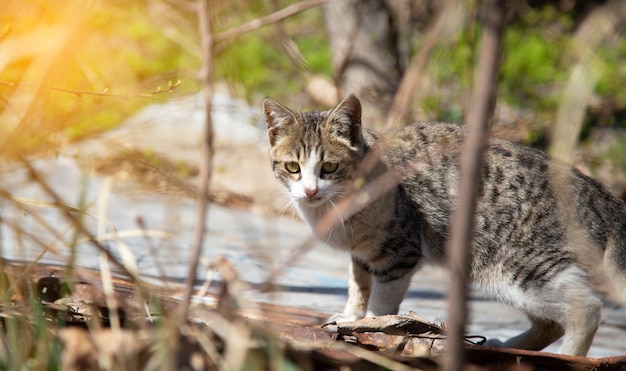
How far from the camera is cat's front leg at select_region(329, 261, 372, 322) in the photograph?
3.50m

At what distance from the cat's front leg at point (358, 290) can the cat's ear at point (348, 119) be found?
64cm

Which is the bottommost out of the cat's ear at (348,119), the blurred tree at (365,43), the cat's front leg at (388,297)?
the cat's front leg at (388,297)

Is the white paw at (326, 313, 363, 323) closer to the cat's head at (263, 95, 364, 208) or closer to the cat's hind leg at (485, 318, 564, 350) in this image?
the cat's head at (263, 95, 364, 208)

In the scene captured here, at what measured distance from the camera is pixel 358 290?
11.7 feet

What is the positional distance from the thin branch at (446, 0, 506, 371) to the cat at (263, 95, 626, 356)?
5.82ft

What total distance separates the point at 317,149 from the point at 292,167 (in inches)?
6.6

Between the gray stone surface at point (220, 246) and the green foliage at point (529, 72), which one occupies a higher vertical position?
the green foliage at point (529, 72)

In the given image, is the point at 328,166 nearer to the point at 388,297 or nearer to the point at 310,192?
the point at 310,192

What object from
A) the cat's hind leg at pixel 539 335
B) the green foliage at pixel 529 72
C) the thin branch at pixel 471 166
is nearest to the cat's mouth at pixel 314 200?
the cat's hind leg at pixel 539 335

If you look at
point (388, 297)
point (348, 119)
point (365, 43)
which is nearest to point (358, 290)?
point (388, 297)

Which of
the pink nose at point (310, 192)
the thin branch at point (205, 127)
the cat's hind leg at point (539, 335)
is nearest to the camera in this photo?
the thin branch at point (205, 127)

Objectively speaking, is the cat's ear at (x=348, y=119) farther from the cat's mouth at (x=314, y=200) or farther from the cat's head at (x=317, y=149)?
the cat's mouth at (x=314, y=200)

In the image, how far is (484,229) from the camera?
3396 millimetres

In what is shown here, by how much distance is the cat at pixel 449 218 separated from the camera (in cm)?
326
